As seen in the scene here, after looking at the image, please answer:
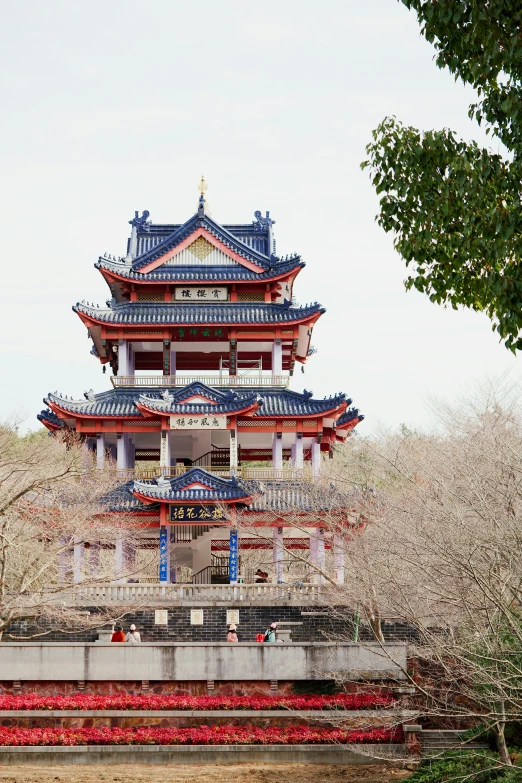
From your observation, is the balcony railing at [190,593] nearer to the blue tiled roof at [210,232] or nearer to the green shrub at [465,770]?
the green shrub at [465,770]

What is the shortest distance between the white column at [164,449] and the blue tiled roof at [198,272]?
6.09 meters

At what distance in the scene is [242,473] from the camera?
37531 millimetres

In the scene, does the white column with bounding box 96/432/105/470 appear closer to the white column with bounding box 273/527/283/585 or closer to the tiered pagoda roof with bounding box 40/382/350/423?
the tiered pagoda roof with bounding box 40/382/350/423

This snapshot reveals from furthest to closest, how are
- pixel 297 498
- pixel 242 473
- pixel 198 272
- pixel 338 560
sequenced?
pixel 198 272 → pixel 242 473 → pixel 297 498 → pixel 338 560

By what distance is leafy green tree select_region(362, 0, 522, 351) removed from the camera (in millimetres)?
13484

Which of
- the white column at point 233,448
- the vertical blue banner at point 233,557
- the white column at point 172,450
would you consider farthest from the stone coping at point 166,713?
the white column at point 172,450

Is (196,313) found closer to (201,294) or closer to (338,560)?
(201,294)

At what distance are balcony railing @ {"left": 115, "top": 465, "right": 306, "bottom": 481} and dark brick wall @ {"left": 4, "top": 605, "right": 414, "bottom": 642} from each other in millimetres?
6231

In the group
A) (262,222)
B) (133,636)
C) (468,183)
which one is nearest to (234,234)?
(262,222)

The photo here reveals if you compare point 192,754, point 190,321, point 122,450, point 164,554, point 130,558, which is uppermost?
point 190,321

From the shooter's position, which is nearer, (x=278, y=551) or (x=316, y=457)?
(x=278, y=551)

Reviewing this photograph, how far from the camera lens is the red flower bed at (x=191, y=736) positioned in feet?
83.0

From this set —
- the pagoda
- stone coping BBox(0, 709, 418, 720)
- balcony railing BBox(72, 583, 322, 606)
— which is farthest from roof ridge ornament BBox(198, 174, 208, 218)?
stone coping BBox(0, 709, 418, 720)

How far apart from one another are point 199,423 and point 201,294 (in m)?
5.73
